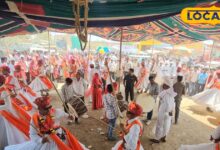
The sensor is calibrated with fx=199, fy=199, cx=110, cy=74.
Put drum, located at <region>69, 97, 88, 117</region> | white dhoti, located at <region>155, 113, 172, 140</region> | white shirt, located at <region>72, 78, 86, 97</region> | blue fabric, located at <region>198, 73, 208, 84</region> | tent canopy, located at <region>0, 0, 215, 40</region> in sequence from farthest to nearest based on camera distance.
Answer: blue fabric, located at <region>198, 73, 208, 84</region>
white shirt, located at <region>72, 78, 86, 97</region>
white dhoti, located at <region>155, 113, 172, 140</region>
drum, located at <region>69, 97, 88, 117</region>
tent canopy, located at <region>0, 0, 215, 40</region>

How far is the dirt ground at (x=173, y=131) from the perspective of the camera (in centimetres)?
523

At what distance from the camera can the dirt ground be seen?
523cm

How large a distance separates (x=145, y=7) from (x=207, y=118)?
6.07 metres

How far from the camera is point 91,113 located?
7.45 m

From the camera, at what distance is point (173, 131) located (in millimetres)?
6246

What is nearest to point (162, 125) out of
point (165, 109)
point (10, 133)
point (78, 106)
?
point (165, 109)

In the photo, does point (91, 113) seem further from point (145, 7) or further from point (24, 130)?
point (145, 7)

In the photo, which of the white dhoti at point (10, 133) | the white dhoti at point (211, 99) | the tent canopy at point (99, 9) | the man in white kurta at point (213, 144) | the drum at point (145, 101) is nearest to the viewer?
the tent canopy at point (99, 9)

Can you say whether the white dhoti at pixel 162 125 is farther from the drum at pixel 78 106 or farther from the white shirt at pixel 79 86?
the white shirt at pixel 79 86

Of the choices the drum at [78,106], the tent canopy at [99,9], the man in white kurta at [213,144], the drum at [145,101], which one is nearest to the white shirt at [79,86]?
the drum at [78,106]

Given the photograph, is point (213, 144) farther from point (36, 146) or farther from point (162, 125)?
point (36, 146)

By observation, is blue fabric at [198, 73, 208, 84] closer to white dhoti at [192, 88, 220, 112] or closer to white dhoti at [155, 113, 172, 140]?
white dhoti at [192, 88, 220, 112]

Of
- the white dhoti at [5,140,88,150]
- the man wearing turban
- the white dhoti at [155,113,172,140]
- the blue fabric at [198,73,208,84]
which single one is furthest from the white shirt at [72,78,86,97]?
the blue fabric at [198,73,208,84]

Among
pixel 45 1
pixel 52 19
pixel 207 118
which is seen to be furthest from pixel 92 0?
pixel 207 118
